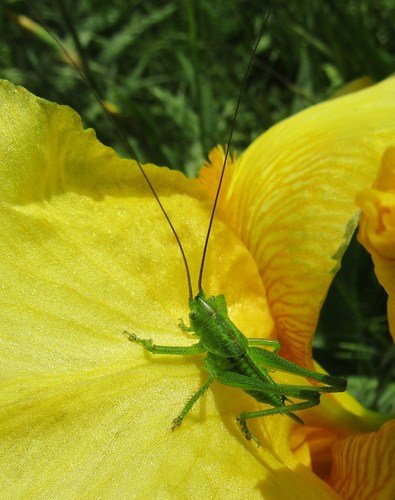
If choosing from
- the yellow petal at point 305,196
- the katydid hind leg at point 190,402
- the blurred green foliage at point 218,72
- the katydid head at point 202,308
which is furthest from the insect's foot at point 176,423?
the blurred green foliage at point 218,72

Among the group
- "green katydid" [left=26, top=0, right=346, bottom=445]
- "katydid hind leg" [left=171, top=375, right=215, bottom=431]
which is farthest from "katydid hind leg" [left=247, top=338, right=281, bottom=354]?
"katydid hind leg" [left=171, top=375, right=215, bottom=431]

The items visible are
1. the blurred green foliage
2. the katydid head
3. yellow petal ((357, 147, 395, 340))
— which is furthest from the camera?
the blurred green foliage

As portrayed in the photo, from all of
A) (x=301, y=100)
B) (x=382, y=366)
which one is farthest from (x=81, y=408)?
(x=301, y=100)

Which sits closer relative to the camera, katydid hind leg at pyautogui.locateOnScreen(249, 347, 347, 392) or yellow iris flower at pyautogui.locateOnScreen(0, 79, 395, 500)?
yellow iris flower at pyautogui.locateOnScreen(0, 79, 395, 500)

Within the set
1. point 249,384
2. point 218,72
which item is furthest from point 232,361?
point 218,72

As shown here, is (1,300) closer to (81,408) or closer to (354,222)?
(81,408)

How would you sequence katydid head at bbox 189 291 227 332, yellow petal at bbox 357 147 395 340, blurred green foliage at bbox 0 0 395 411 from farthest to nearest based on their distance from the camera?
blurred green foliage at bbox 0 0 395 411 < katydid head at bbox 189 291 227 332 < yellow petal at bbox 357 147 395 340

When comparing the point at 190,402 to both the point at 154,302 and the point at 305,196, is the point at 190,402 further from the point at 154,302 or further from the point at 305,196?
the point at 305,196

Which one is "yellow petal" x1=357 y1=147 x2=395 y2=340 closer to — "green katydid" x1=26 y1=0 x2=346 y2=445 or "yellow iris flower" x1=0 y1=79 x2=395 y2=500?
"yellow iris flower" x1=0 y1=79 x2=395 y2=500
